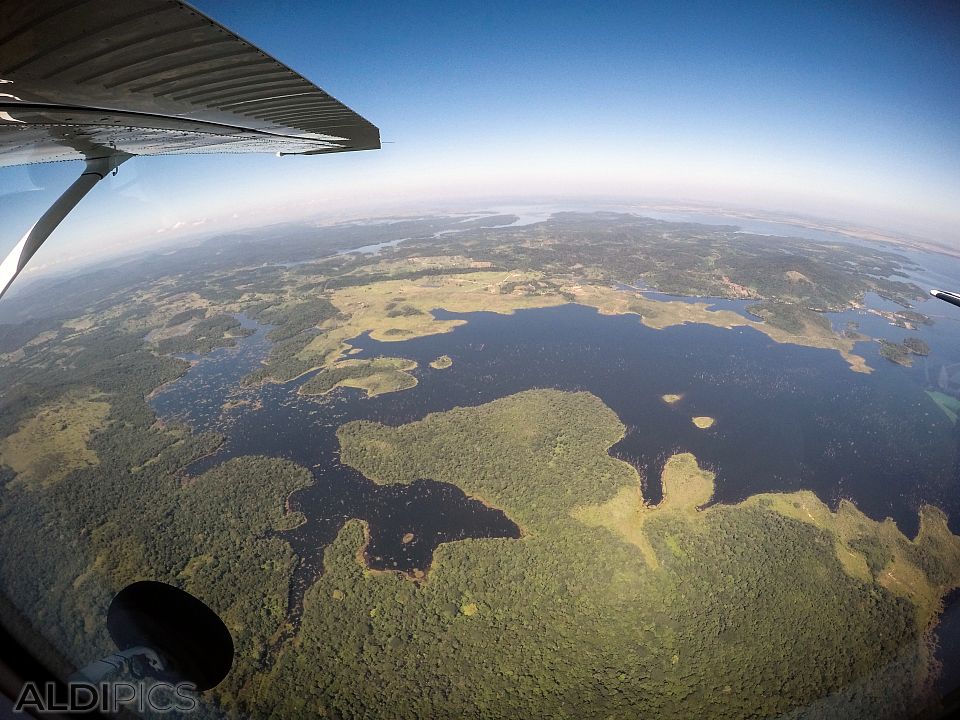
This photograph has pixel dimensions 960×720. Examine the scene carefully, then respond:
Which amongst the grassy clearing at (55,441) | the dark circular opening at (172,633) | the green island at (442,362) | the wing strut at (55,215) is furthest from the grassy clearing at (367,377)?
the wing strut at (55,215)

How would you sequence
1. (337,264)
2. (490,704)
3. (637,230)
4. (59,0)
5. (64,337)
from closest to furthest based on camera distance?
(59,0) → (490,704) → (64,337) → (337,264) → (637,230)

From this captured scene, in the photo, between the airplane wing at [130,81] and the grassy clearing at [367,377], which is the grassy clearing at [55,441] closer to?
the grassy clearing at [367,377]

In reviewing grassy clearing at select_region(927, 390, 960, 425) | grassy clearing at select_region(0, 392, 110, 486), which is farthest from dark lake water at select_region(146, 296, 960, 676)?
grassy clearing at select_region(0, 392, 110, 486)

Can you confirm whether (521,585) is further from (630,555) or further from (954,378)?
(954,378)

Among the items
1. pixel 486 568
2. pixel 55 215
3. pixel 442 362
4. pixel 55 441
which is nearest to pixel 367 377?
pixel 442 362

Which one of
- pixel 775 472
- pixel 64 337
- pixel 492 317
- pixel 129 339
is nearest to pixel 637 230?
pixel 492 317

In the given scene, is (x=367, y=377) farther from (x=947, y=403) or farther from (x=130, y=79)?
(x=947, y=403)
